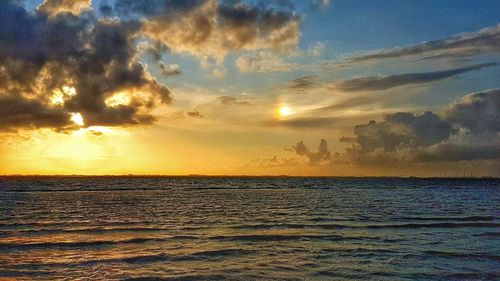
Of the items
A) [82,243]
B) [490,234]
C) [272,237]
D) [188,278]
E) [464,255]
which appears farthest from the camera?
[490,234]

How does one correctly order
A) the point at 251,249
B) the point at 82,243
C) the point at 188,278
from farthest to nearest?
the point at 82,243 → the point at 251,249 → the point at 188,278

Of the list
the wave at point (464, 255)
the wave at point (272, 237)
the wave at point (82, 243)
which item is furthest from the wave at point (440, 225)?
the wave at point (82, 243)

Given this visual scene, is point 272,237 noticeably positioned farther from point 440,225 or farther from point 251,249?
point 440,225

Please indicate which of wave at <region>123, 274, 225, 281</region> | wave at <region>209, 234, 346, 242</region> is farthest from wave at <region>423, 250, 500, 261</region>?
wave at <region>123, 274, 225, 281</region>

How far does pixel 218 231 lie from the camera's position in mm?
32188

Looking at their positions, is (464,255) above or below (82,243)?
below

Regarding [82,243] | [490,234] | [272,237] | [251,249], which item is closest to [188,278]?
[251,249]

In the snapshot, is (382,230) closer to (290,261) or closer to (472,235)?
(472,235)

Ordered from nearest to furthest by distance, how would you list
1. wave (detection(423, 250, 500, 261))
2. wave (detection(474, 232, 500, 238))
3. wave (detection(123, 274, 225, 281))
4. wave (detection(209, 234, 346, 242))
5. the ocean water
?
1. wave (detection(123, 274, 225, 281))
2. the ocean water
3. wave (detection(423, 250, 500, 261))
4. wave (detection(209, 234, 346, 242))
5. wave (detection(474, 232, 500, 238))

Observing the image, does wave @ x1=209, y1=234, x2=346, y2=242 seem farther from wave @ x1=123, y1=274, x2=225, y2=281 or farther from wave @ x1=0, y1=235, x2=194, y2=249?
wave @ x1=123, y1=274, x2=225, y2=281

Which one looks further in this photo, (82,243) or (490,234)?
(490,234)

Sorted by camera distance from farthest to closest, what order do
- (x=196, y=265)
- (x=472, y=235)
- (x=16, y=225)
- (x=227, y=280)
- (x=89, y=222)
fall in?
(x=89, y=222)
(x=16, y=225)
(x=472, y=235)
(x=196, y=265)
(x=227, y=280)

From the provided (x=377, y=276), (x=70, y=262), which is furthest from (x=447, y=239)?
(x=70, y=262)

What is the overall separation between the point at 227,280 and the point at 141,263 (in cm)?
552
